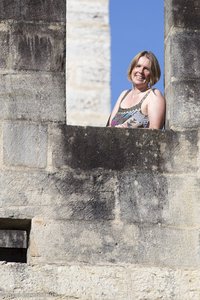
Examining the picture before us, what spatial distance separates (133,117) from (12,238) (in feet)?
4.09

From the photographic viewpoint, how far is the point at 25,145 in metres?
8.85

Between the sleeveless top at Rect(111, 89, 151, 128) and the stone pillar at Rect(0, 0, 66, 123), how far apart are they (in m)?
0.55

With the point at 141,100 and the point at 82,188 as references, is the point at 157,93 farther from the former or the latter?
the point at 82,188

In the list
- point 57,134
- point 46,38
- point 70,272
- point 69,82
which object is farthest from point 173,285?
point 69,82

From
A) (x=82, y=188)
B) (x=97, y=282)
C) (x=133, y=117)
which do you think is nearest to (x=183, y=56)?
(x=133, y=117)

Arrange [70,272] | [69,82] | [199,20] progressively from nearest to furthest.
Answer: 1. [70,272]
2. [199,20]
3. [69,82]

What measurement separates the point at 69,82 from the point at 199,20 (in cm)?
1141

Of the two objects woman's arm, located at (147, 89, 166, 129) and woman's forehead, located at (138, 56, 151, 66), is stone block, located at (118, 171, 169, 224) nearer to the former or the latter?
woman's arm, located at (147, 89, 166, 129)

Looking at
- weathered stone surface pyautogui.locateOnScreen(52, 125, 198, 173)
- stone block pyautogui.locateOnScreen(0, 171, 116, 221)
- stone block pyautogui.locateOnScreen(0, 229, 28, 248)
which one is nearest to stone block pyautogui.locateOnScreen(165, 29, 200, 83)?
weathered stone surface pyautogui.locateOnScreen(52, 125, 198, 173)

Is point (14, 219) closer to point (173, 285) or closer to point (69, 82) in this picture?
point (173, 285)

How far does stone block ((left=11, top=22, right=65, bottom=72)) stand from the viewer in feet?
29.4

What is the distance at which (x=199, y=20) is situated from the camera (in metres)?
9.25

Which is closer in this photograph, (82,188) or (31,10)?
(82,188)

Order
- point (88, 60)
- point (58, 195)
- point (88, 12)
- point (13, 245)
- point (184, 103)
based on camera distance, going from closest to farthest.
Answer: point (58, 195) → point (184, 103) → point (13, 245) → point (88, 60) → point (88, 12)
